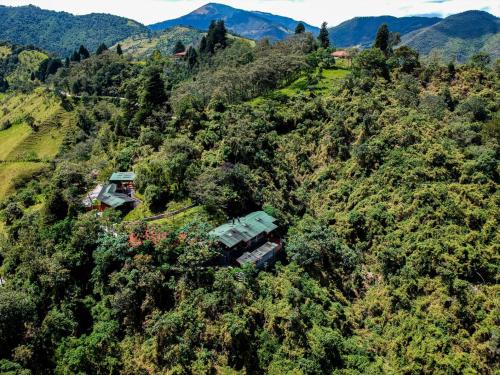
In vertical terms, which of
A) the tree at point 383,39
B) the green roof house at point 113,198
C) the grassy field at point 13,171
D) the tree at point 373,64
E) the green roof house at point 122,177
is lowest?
the grassy field at point 13,171

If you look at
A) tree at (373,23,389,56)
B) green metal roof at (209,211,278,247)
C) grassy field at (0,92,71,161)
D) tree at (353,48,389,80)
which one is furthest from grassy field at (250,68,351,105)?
grassy field at (0,92,71,161)

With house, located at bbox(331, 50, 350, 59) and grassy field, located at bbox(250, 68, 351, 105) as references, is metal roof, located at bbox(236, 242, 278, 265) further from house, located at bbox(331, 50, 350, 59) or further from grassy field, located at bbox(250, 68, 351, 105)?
house, located at bbox(331, 50, 350, 59)

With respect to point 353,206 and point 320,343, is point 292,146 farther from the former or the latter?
point 320,343

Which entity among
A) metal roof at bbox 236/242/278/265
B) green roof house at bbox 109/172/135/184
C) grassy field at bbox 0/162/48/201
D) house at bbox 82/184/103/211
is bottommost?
grassy field at bbox 0/162/48/201

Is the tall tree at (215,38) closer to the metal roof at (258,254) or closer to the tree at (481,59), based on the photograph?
the tree at (481,59)

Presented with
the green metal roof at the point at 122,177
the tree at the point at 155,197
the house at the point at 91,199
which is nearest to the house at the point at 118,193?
the green metal roof at the point at 122,177

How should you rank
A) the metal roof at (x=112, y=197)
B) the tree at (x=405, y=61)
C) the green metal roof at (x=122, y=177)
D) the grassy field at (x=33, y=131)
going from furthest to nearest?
the grassy field at (x=33, y=131) → the tree at (x=405, y=61) → the green metal roof at (x=122, y=177) → the metal roof at (x=112, y=197)

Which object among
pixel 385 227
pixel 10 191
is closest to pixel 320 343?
pixel 385 227
